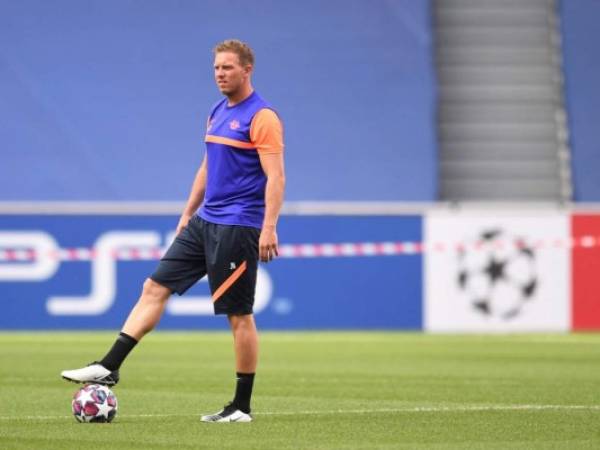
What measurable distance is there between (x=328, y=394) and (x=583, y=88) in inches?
549

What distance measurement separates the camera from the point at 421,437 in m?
8.01

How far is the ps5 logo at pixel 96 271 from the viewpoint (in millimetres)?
19641

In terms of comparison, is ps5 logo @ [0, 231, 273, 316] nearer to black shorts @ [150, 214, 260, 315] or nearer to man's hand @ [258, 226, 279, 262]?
black shorts @ [150, 214, 260, 315]

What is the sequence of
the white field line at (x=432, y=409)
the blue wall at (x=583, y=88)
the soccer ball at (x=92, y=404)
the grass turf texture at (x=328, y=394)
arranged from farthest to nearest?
the blue wall at (x=583, y=88)
the white field line at (x=432, y=409)
the soccer ball at (x=92, y=404)
the grass turf texture at (x=328, y=394)

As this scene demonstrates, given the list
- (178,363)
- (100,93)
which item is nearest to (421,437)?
(178,363)

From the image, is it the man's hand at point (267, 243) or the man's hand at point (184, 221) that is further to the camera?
the man's hand at point (184, 221)

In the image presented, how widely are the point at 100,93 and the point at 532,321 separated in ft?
23.0

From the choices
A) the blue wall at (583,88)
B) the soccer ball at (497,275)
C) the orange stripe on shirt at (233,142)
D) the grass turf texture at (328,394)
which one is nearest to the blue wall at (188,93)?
the blue wall at (583,88)

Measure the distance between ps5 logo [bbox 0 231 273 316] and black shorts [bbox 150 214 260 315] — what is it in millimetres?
10578

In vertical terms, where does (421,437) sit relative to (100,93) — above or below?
below

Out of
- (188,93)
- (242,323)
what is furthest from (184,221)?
(188,93)

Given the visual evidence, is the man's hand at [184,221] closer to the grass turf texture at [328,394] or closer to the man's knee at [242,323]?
the man's knee at [242,323]

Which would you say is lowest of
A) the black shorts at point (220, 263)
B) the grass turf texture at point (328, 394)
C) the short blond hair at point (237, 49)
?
the grass turf texture at point (328, 394)

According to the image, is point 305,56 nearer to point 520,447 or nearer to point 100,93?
point 100,93
